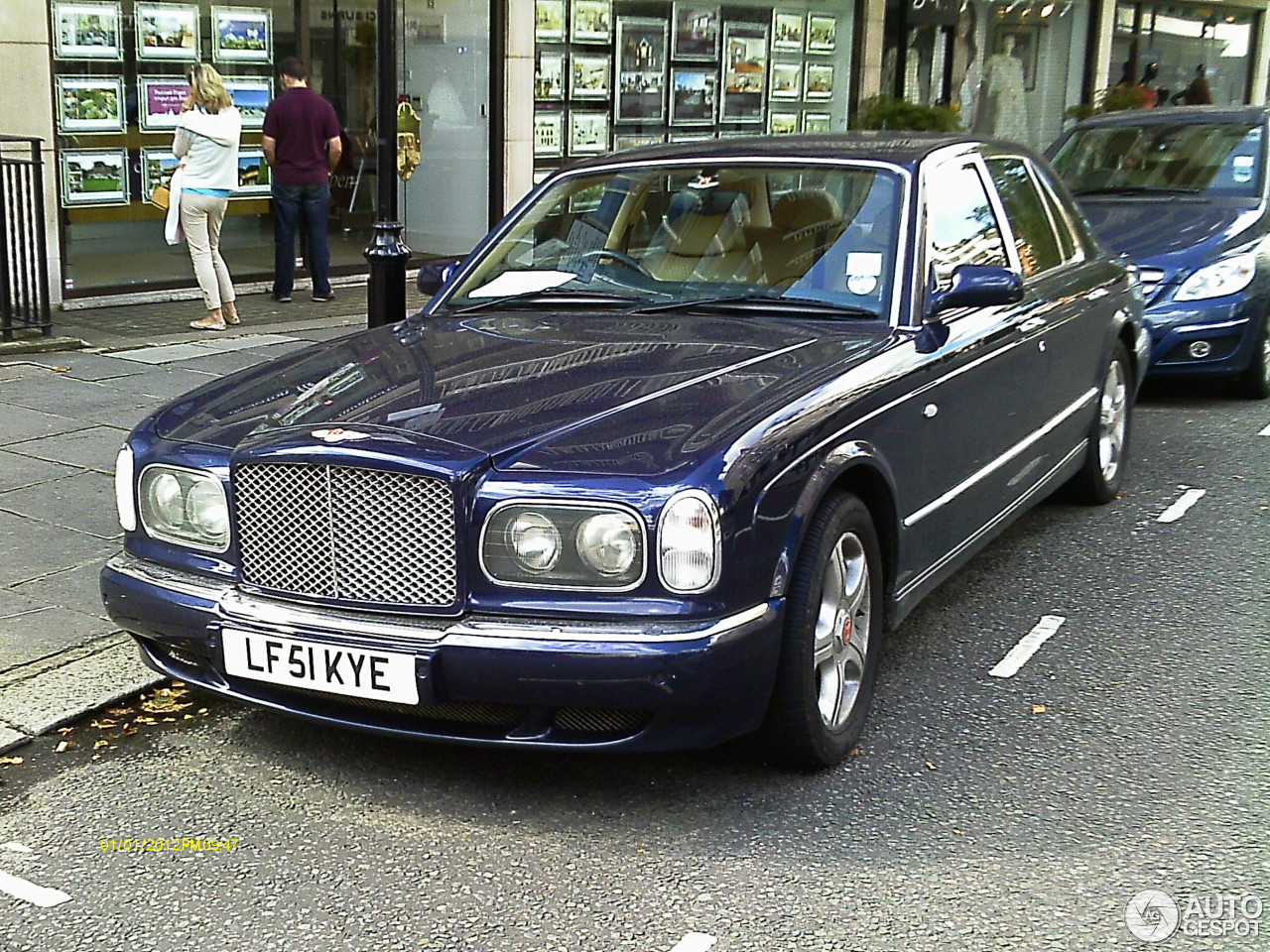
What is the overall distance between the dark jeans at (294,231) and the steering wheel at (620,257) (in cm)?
742

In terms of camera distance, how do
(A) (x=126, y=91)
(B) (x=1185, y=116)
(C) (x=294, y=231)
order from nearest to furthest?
(B) (x=1185, y=116) → (A) (x=126, y=91) → (C) (x=294, y=231)

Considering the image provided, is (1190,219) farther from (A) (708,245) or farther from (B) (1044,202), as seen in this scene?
(A) (708,245)

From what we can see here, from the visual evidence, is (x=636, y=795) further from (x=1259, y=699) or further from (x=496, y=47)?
(x=496, y=47)

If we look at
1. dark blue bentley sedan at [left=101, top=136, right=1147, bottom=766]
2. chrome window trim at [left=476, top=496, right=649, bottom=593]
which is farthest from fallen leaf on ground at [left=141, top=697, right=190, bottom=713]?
chrome window trim at [left=476, top=496, right=649, bottom=593]

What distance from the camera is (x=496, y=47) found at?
15.0 m

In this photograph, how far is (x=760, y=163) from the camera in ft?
17.7

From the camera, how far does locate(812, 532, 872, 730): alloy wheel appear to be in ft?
13.7

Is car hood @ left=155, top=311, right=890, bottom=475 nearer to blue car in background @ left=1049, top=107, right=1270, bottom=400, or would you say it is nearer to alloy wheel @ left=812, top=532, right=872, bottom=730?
alloy wheel @ left=812, top=532, right=872, bottom=730

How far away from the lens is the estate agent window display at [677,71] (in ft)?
51.7

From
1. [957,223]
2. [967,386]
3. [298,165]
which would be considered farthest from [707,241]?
[298,165]

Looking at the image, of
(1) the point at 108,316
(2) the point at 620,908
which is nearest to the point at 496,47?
(1) the point at 108,316

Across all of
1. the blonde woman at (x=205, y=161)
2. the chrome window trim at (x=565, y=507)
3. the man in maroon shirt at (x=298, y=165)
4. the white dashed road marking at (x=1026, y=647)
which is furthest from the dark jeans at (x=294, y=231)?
the chrome window trim at (x=565, y=507)

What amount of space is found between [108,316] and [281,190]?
1679 millimetres

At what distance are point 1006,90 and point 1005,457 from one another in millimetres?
18758
